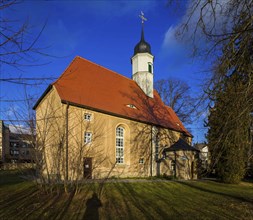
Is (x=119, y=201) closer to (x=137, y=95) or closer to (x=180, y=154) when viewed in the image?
(x=180, y=154)

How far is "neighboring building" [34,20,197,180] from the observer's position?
18.3 metres

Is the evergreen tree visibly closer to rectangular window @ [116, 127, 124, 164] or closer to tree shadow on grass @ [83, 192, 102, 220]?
tree shadow on grass @ [83, 192, 102, 220]

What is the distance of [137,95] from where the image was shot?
27547 mm

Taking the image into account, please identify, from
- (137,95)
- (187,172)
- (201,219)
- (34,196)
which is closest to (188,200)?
(201,219)

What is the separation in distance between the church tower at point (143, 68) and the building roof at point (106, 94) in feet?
2.60

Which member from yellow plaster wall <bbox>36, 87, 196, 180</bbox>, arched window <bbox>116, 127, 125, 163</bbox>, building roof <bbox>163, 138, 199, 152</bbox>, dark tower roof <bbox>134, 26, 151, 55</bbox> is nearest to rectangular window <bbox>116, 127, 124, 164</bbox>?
arched window <bbox>116, 127, 125, 163</bbox>

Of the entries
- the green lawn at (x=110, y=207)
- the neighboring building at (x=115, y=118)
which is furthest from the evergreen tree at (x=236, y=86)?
the neighboring building at (x=115, y=118)

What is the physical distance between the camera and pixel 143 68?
1176 inches

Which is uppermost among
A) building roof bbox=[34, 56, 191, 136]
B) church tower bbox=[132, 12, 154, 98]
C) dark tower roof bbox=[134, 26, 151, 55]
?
dark tower roof bbox=[134, 26, 151, 55]

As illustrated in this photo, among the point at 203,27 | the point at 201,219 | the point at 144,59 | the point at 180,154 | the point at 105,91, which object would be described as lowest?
the point at 201,219

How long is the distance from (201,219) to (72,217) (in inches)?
174

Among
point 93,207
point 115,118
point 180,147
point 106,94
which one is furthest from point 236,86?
point 180,147

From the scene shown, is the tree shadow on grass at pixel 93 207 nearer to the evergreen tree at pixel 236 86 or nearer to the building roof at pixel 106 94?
the evergreen tree at pixel 236 86

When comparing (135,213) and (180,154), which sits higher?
(180,154)
